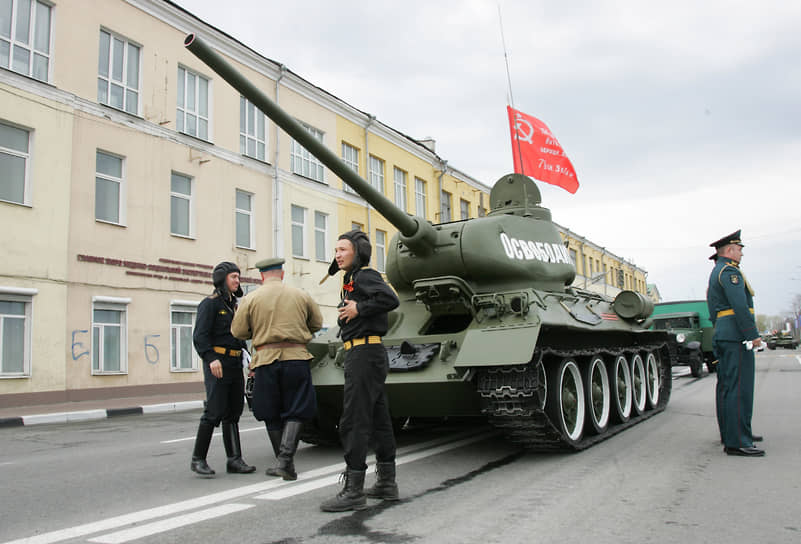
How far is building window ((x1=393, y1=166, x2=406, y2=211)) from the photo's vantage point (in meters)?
29.0

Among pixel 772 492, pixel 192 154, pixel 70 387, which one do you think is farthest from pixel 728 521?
pixel 192 154

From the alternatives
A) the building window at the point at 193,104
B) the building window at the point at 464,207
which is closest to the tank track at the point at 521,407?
the building window at the point at 193,104

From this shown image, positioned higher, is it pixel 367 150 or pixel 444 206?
pixel 367 150

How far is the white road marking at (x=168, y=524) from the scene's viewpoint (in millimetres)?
3939

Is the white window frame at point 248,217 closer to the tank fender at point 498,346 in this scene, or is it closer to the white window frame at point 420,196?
the white window frame at point 420,196

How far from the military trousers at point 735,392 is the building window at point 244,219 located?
15.6 m

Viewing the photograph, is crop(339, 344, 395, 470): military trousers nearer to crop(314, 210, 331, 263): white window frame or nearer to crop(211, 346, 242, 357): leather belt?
crop(211, 346, 242, 357): leather belt

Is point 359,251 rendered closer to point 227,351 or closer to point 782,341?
point 227,351

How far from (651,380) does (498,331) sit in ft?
17.3

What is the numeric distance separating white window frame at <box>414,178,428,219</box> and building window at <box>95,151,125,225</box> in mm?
15397

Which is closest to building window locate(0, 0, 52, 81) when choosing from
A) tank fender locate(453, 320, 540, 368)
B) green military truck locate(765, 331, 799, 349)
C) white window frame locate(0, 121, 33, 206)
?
white window frame locate(0, 121, 33, 206)

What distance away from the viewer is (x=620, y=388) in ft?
29.2

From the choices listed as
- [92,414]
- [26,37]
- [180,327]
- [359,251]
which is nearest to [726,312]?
[359,251]

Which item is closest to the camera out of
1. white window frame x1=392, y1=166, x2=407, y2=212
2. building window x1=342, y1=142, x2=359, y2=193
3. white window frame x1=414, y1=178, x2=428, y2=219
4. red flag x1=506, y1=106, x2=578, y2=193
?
red flag x1=506, y1=106, x2=578, y2=193
